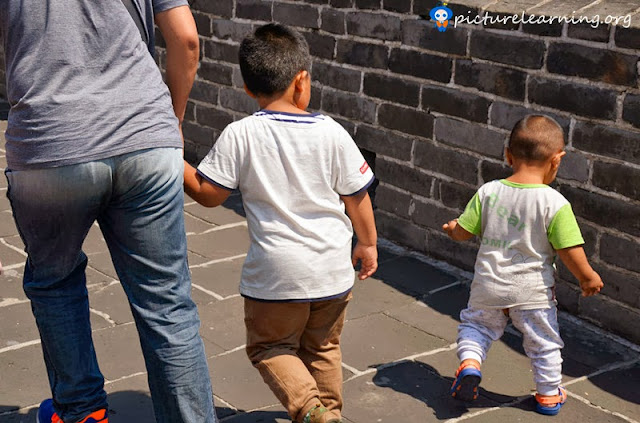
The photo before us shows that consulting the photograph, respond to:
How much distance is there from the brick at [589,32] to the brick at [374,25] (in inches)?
46.7

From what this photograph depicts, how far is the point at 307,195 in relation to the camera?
330 centimetres

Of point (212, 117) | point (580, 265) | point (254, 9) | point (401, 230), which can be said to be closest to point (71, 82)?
point (580, 265)

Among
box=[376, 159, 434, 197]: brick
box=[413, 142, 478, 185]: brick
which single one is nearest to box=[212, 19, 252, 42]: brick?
box=[376, 159, 434, 197]: brick

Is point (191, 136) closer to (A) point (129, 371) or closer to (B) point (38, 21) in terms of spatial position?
(A) point (129, 371)

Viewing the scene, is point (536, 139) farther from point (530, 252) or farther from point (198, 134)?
point (198, 134)

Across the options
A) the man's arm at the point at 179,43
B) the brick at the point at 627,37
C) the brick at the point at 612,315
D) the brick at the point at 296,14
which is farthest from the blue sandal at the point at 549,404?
the brick at the point at 296,14

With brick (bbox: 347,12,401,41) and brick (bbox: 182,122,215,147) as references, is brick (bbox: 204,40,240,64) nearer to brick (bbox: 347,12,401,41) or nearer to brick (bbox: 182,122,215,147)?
brick (bbox: 182,122,215,147)

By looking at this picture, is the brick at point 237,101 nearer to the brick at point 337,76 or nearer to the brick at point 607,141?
the brick at point 337,76

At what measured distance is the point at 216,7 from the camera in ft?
22.7

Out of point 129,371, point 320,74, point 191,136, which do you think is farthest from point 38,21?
point 191,136

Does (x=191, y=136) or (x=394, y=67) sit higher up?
(x=394, y=67)

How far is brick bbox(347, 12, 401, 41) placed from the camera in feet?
18.2

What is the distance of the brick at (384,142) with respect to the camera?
5.64 metres

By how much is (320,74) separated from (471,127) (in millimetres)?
1254
